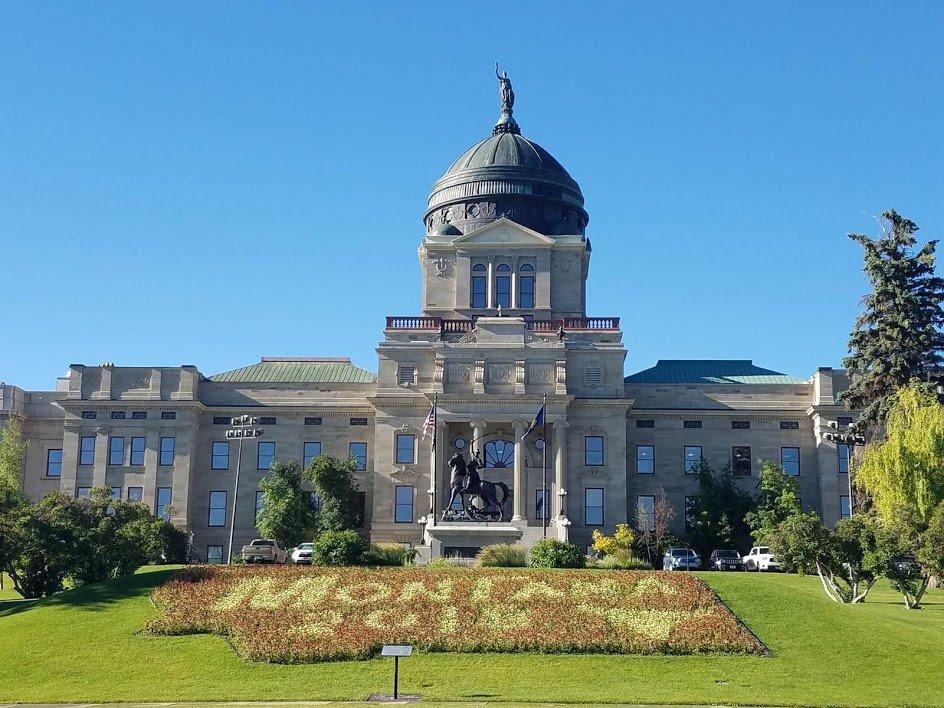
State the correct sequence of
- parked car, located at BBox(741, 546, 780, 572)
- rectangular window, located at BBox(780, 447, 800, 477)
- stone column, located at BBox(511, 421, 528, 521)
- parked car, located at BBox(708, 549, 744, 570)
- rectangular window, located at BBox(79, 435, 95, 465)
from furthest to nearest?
rectangular window, located at BBox(79, 435, 95, 465)
rectangular window, located at BBox(780, 447, 800, 477)
stone column, located at BBox(511, 421, 528, 521)
parked car, located at BBox(708, 549, 744, 570)
parked car, located at BBox(741, 546, 780, 572)

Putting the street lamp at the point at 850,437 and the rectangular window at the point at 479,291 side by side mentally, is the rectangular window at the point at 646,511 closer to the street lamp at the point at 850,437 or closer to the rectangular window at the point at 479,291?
the street lamp at the point at 850,437

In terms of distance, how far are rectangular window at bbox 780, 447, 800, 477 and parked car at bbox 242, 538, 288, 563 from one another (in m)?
32.3

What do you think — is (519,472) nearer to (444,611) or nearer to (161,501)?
(161,501)

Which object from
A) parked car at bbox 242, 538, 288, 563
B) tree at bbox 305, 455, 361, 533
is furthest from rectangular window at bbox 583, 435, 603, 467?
parked car at bbox 242, 538, 288, 563

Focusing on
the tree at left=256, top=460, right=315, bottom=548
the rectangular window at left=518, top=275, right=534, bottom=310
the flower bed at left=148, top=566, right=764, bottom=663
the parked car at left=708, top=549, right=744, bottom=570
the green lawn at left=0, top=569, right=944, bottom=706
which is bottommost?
the green lawn at left=0, top=569, right=944, bottom=706

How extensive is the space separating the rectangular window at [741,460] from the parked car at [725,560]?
879cm

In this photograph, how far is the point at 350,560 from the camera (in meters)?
54.0

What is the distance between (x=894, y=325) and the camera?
62.2 meters

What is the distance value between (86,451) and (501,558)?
38.7 metres

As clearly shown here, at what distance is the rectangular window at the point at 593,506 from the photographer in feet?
255

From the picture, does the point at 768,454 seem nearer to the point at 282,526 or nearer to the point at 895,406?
the point at 895,406

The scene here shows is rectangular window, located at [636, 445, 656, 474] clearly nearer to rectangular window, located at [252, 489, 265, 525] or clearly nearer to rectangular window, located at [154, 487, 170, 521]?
rectangular window, located at [252, 489, 265, 525]

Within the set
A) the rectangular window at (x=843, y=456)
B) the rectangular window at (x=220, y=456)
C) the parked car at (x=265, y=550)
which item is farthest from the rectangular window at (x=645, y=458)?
the rectangular window at (x=220, y=456)

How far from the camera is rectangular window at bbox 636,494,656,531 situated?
75625mm
